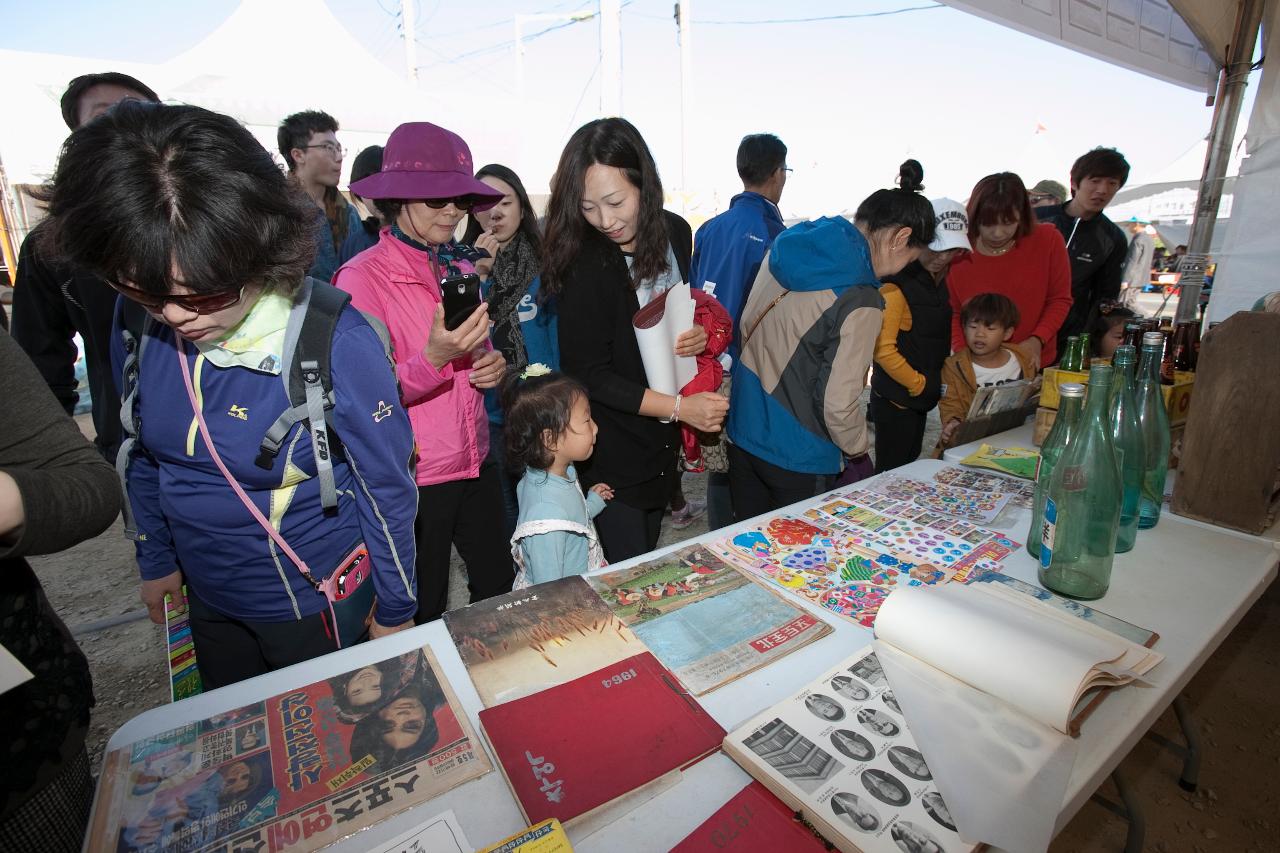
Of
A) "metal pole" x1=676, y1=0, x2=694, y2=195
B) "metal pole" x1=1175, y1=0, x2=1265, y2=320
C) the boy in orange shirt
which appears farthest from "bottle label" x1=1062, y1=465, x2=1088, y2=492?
"metal pole" x1=676, y1=0, x2=694, y2=195

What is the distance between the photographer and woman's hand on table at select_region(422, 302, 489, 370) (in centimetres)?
147

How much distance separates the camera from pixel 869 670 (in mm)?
934

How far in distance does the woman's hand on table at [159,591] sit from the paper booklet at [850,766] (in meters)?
1.23

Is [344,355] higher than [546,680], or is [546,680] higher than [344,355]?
[344,355]

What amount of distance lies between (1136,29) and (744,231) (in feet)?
11.5

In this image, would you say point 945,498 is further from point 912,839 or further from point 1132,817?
point 912,839

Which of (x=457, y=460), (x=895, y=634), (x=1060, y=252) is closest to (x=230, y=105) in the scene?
(x=457, y=460)

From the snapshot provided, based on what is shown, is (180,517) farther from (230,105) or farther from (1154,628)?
(230,105)

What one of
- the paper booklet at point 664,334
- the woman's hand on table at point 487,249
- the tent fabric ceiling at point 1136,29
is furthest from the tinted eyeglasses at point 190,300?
the tent fabric ceiling at point 1136,29

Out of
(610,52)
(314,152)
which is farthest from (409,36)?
(314,152)

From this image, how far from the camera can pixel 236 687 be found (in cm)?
95

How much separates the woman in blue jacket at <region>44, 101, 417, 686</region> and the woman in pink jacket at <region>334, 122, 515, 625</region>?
1.40ft

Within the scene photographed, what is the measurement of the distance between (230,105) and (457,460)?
8.82 meters

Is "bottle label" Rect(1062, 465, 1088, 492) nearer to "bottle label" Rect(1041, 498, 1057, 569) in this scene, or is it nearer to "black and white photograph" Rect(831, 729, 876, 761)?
"bottle label" Rect(1041, 498, 1057, 569)
